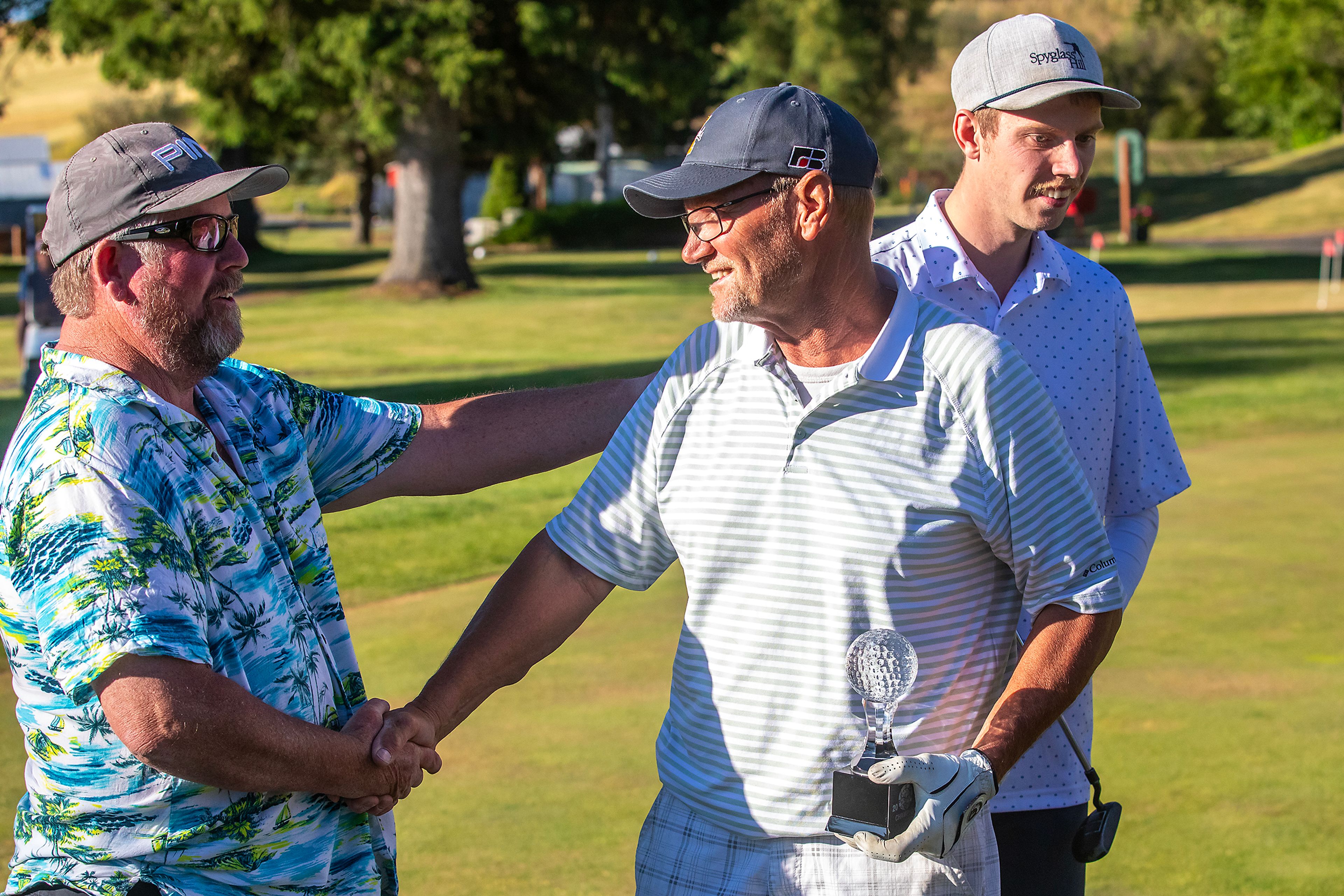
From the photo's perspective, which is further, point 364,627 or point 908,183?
point 908,183

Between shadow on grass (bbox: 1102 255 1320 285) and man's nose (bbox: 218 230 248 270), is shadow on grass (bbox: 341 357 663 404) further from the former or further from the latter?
shadow on grass (bbox: 1102 255 1320 285)

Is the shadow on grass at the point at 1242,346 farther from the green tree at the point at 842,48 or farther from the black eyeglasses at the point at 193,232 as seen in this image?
the green tree at the point at 842,48

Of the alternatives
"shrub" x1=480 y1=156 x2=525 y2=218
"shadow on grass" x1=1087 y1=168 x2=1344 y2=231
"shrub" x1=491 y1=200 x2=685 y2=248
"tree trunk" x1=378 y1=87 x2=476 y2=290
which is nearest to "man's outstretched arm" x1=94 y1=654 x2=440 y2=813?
"tree trunk" x1=378 y1=87 x2=476 y2=290

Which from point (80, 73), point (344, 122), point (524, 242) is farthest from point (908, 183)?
point (80, 73)

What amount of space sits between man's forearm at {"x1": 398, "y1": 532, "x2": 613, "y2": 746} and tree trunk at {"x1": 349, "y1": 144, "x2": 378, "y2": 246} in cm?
4208

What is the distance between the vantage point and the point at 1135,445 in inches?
109

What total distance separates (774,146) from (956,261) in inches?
28.5

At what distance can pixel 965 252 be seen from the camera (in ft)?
9.16

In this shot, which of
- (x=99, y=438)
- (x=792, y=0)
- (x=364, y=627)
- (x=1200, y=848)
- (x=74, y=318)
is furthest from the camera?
(x=792, y=0)

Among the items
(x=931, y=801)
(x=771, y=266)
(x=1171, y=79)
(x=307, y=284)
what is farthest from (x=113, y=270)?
(x=1171, y=79)

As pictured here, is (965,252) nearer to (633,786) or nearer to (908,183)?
(633,786)

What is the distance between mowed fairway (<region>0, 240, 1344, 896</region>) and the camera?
3.96 m

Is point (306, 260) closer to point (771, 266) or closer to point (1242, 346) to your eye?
point (1242, 346)

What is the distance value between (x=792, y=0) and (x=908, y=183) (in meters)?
10.8
